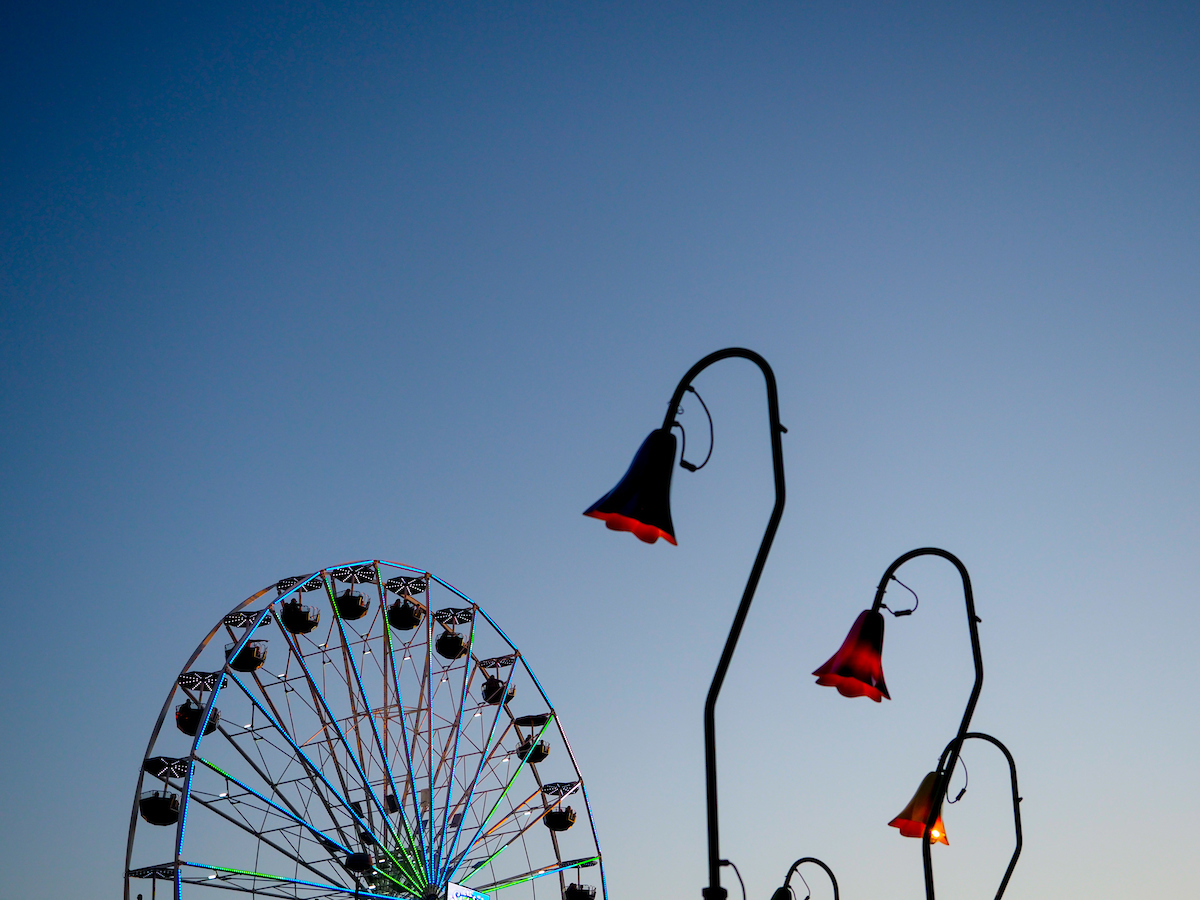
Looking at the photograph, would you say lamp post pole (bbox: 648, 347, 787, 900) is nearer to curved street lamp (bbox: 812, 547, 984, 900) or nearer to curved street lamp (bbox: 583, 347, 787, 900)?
curved street lamp (bbox: 583, 347, 787, 900)

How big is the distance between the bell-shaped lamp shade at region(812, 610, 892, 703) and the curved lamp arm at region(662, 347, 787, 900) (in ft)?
5.80

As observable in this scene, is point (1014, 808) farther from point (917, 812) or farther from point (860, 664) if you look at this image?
point (860, 664)

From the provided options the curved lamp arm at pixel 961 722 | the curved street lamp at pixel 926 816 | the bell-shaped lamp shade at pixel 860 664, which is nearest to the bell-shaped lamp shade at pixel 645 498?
the bell-shaped lamp shade at pixel 860 664

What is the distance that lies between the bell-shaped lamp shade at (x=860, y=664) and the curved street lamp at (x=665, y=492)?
1767mm

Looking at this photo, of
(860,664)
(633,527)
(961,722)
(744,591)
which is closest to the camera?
(744,591)

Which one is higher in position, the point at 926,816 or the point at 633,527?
the point at 633,527

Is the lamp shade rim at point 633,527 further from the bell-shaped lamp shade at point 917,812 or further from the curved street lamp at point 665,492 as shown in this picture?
the bell-shaped lamp shade at point 917,812

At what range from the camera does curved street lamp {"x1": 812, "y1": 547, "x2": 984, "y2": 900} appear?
6.20 m

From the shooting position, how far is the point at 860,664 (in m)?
6.24

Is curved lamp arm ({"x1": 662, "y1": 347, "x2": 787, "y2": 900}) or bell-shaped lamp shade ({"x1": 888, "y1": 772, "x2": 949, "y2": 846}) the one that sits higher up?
curved lamp arm ({"x1": 662, "y1": 347, "x2": 787, "y2": 900})

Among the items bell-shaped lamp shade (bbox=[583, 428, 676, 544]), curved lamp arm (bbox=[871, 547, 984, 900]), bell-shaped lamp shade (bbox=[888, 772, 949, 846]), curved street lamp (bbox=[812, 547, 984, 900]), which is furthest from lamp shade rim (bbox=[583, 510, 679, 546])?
bell-shaped lamp shade (bbox=[888, 772, 949, 846])

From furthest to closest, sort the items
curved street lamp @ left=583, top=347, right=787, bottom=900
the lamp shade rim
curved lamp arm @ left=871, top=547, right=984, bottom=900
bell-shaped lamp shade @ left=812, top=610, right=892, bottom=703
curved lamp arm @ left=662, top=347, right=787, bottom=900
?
1. curved lamp arm @ left=871, top=547, right=984, bottom=900
2. bell-shaped lamp shade @ left=812, top=610, right=892, bottom=703
3. the lamp shade rim
4. curved street lamp @ left=583, top=347, right=787, bottom=900
5. curved lamp arm @ left=662, top=347, right=787, bottom=900

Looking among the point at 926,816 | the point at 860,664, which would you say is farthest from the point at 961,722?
the point at 860,664

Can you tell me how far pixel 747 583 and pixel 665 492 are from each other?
60 cm
